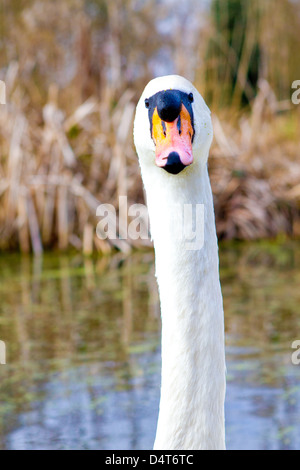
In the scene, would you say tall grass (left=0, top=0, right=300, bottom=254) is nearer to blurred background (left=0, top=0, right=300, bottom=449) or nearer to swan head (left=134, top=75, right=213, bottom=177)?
blurred background (left=0, top=0, right=300, bottom=449)

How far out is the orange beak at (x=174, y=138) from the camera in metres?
1.83

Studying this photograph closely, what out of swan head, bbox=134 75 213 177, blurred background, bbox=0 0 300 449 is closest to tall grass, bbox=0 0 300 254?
blurred background, bbox=0 0 300 449

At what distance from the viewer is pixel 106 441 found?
10.6 ft

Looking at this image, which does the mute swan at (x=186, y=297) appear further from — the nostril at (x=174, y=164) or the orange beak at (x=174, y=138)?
the nostril at (x=174, y=164)

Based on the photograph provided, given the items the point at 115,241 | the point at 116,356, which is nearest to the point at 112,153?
the point at 115,241

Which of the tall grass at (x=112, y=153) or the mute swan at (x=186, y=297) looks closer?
the mute swan at (x=186, y=297)

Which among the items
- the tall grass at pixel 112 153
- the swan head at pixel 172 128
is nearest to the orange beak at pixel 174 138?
the swan head at pixel 172 128

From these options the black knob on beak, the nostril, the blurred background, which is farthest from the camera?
the blurred background

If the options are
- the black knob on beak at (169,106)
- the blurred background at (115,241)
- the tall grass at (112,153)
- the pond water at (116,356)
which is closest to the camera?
the black knob on beak at (169,106)

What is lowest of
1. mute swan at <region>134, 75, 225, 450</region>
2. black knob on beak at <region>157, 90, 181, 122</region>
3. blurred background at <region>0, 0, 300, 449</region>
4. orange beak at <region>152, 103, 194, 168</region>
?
mute swan at <region>134, 75, 225, 450</region>

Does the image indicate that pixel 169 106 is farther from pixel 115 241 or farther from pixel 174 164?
pixel 115 241

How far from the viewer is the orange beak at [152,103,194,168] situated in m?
1.83

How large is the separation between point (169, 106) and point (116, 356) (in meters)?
2.76

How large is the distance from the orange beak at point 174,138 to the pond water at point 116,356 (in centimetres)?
165
